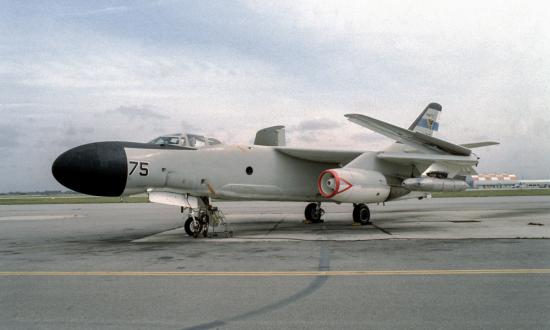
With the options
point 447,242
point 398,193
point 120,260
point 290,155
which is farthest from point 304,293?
point 398,193

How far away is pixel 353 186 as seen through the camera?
12047mm

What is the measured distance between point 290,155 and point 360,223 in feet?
11.2

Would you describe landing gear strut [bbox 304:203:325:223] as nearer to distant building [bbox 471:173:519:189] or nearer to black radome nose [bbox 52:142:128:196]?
Answer: black radome nose [bbox 52:142:128:196]

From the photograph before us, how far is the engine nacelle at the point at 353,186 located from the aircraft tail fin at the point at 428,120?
17.9 ft

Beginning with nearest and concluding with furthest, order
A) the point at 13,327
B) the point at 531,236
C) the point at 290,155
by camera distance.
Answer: the point at 13,327
the point at 531,236
the point at 290,155

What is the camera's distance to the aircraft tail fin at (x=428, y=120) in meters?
17.6

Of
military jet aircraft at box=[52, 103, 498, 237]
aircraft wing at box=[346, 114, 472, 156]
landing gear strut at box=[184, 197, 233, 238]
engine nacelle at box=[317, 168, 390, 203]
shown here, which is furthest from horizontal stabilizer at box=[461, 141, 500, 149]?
landing gear strut at box=[184, 197, 233, 238]

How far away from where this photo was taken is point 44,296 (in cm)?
501

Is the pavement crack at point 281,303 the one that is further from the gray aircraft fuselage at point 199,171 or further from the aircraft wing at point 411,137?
the aircraft wing at point 411,137

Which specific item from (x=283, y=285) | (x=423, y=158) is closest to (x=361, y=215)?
(x=423, y=158)

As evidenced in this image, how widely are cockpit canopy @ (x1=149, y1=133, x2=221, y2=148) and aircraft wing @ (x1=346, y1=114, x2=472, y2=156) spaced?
423 centimetres

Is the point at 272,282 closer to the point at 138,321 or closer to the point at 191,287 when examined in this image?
the point at 191,287

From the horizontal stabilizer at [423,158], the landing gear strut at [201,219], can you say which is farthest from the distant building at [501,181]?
the landing gear strut at [201,219]

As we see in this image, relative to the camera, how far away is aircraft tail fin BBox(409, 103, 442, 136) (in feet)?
57.8
